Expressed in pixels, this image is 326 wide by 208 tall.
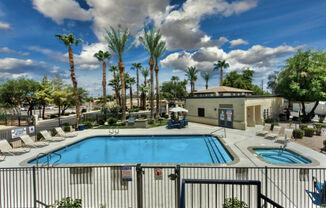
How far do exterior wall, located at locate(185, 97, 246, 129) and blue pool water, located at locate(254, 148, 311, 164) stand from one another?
6.24 metres

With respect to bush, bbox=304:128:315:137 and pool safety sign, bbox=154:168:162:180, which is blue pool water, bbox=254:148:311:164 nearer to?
bush, bbox=304:128:315:137

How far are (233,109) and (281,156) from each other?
828 centimetres

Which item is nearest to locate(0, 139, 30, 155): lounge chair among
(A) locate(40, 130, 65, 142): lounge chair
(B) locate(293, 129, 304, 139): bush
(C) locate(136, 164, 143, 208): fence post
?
(A) locate(40, 130, 65, 142): lounge chair

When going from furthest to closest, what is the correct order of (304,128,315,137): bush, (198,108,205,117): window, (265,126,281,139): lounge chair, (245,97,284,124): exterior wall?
1. (198,108,205,117): window
2. (245,97,284,124): exterior wall
3. (304,128,315,137): bush
4. (265,126,281,139): lounge chair

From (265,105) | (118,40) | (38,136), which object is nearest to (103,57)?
(118,40)

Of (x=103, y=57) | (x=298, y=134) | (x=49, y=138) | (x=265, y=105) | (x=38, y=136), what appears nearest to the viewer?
(x=298, y=134)

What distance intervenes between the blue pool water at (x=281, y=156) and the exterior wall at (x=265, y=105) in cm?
739

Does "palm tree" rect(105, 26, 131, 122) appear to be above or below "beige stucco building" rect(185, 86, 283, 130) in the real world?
above

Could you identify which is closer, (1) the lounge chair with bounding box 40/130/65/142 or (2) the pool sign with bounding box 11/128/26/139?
(2) the pool sign with bounding box 11/128/26/139

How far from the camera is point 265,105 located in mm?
19391

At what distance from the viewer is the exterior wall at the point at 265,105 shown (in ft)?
58.0

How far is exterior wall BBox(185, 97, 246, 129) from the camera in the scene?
1691 cm

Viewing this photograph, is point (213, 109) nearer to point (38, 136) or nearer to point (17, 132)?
point (38, 136)

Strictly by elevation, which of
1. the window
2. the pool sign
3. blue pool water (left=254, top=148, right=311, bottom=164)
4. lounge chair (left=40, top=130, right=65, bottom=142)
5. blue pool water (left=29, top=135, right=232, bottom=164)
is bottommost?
blue pool water (left=29, top=135, right=232, bottom=164)
